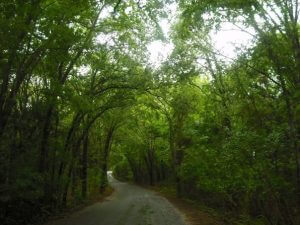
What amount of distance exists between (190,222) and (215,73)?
7.83 metres

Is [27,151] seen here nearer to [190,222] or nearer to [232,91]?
[190,222]

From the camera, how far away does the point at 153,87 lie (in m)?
22.3

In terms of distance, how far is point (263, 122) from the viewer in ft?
39.2

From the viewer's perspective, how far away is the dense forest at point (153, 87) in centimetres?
1003

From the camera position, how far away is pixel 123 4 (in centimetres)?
1166

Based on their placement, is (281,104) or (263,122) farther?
(263,122)

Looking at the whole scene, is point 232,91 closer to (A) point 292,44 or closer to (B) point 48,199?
(A) point 292,44

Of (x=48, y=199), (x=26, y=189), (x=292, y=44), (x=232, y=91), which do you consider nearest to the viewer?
(x=292, y=44)

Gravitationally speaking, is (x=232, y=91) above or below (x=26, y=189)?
above

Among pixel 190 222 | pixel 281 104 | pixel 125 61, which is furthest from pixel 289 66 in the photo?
pixel 125 61

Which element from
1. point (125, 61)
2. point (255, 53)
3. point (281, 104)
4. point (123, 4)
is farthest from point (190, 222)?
point (125, 61)

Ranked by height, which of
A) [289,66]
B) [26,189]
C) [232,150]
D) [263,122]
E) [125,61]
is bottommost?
[26,189]

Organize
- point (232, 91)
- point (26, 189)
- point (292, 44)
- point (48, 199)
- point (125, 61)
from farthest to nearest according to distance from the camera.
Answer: point (125, 61) → point (48, 199) → point (232, 91) → point (26, 189) → point (292, 44)

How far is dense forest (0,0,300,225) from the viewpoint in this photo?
1003 cm
